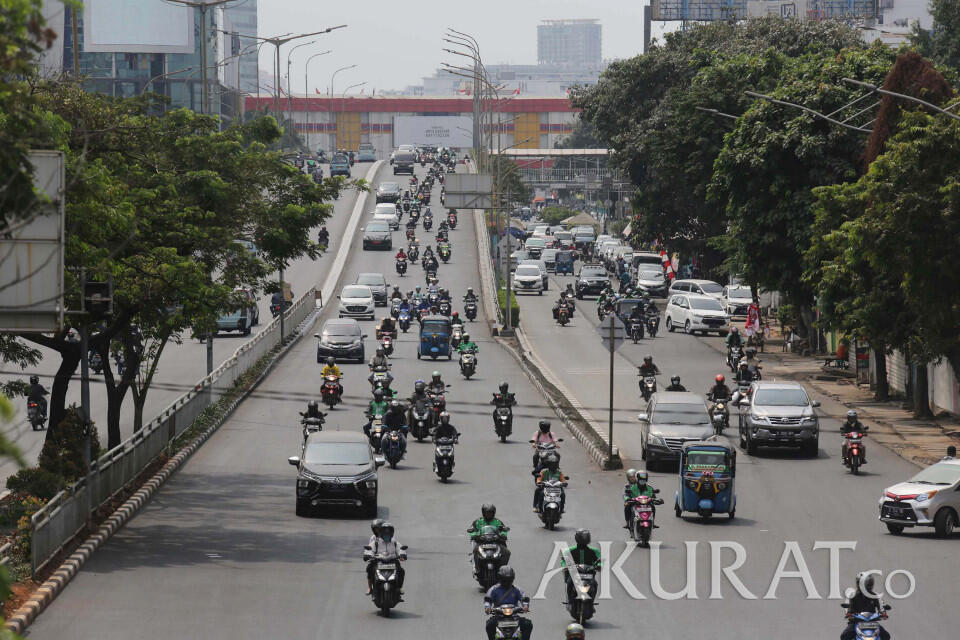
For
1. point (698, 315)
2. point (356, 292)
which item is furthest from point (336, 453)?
point (356, 292)

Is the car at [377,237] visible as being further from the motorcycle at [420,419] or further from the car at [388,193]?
the motorcycle at [420,419]

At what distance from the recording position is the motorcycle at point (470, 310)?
7069 centimetres

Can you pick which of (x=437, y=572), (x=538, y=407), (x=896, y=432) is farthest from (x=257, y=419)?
(x=437, y=572)

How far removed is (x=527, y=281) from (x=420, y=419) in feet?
154

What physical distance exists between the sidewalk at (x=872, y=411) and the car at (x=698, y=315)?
4.72 m

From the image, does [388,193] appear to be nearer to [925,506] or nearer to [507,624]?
[925,506]

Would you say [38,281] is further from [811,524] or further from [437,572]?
[811,524]

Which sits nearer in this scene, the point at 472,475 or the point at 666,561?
the point at 666,561

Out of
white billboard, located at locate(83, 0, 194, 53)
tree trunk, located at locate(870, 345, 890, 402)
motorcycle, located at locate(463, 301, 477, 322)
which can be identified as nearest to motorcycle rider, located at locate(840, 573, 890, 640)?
tree trunk, located at locate(870, 345, 890, 402)

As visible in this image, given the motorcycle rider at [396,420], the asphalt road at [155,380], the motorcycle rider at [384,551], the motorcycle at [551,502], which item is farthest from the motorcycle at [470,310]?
the motorcycle rider at [384,551]

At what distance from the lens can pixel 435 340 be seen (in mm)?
55406

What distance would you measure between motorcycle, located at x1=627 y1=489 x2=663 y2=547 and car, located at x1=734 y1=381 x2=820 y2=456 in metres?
12.0

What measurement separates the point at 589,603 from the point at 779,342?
47.5 metres

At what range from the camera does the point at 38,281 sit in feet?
59.3
